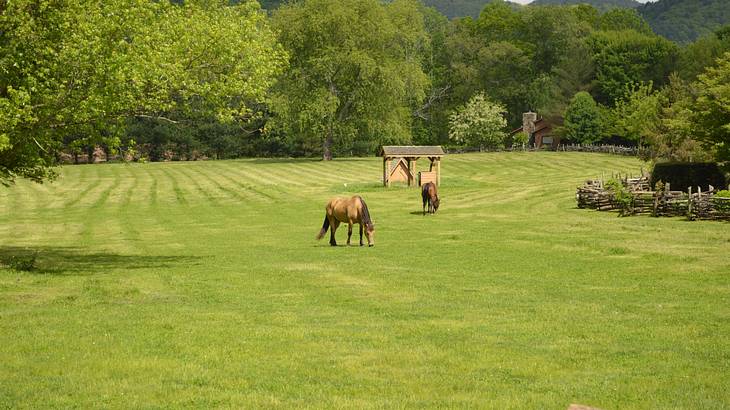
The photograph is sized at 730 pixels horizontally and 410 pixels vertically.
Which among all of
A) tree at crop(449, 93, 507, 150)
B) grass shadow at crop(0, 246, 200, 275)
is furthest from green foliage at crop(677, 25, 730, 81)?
grass shadow at crop(0, 246, 200, 275)

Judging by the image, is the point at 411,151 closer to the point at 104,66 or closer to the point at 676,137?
the point at 676,137

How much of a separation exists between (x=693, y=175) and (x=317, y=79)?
55.8m

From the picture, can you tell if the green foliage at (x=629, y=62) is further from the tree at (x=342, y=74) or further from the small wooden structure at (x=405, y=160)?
the small wooden structure at (x=405, y=160)

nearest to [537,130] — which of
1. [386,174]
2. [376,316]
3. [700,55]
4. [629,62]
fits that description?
[629,62]

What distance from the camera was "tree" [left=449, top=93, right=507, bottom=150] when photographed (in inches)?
4754

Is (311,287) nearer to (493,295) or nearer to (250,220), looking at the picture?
(493,295)

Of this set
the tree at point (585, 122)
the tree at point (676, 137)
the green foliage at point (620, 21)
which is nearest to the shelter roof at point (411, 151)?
the tree at point (676, 137)

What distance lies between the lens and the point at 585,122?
116m

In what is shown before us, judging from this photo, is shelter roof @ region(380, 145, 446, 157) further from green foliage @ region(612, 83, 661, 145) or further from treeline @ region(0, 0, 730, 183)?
green foliage @ region(612, 83, 661, 145)

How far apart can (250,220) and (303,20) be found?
5371 cm

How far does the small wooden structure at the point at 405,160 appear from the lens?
227 feet

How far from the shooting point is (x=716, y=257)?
2803 centimetres

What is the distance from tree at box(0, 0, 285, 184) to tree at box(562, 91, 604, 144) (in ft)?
309

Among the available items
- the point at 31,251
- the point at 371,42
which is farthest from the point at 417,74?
the point at 31,251
